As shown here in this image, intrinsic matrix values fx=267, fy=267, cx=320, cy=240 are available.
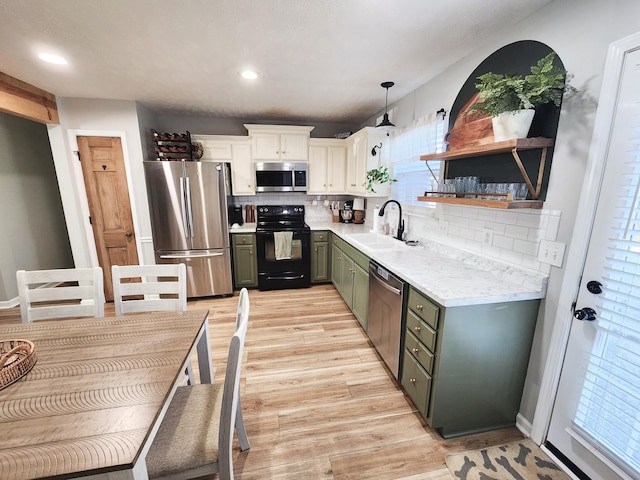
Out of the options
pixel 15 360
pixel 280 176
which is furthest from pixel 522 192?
pixel 280 176

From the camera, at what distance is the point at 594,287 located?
1.30m

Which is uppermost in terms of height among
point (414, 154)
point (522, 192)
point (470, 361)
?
point (414, 154)

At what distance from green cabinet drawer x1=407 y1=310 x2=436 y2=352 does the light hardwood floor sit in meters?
0.59

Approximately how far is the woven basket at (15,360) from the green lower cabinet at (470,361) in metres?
1.91

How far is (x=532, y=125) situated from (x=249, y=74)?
224 centimetres

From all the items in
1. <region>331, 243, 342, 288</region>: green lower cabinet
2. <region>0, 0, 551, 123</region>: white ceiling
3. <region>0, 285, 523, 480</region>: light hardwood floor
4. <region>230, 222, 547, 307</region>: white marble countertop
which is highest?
<region>0, 0, 551, 123</region>: white ceiling

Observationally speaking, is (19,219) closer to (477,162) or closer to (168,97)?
(168,97)

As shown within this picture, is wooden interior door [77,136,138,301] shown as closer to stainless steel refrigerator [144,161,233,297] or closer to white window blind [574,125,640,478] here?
stainless steel refrigerator [144,161,233,297]

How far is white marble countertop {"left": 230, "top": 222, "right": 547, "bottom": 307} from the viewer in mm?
1503

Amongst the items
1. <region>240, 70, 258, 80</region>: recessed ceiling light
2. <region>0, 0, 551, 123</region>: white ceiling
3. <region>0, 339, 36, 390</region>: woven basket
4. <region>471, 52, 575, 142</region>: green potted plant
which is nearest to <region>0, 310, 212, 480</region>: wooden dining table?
<region>0, 339, 36, 390</region>: woven basket

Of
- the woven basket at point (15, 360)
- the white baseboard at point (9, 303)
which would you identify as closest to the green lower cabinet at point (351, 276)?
the woven basket at point (15, 360)

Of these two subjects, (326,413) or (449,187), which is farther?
(449,187)

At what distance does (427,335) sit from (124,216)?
12.5ft

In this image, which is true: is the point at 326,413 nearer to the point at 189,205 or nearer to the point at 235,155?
the point at 189,205
